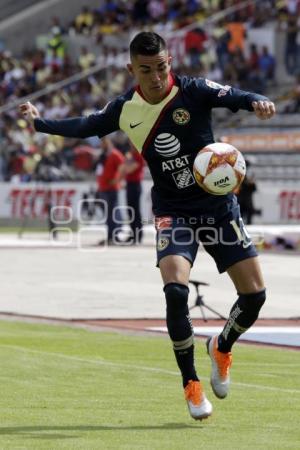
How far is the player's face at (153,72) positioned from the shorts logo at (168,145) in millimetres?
257

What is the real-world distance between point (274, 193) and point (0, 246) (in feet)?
29.2

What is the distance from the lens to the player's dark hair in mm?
8273

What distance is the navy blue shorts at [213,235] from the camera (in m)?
8.41

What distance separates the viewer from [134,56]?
8344mm

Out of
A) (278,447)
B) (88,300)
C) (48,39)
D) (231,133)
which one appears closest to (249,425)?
(278,447)

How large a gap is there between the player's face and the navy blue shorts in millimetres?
796

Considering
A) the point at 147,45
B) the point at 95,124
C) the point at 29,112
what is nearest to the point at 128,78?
the point at 29,112

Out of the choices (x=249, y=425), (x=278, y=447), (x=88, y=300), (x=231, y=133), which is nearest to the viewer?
(x=278, y=447)

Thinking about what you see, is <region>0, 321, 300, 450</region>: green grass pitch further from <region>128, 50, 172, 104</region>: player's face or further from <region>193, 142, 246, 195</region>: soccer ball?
<region>128, 50, 172, 104</region>: player's face

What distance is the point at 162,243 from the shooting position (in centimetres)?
838

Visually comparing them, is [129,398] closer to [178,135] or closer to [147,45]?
[178,135]

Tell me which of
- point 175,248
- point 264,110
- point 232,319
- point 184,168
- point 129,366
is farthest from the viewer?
point 129,366

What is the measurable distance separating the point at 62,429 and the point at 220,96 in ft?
7.48

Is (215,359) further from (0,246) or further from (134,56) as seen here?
(0,246)
